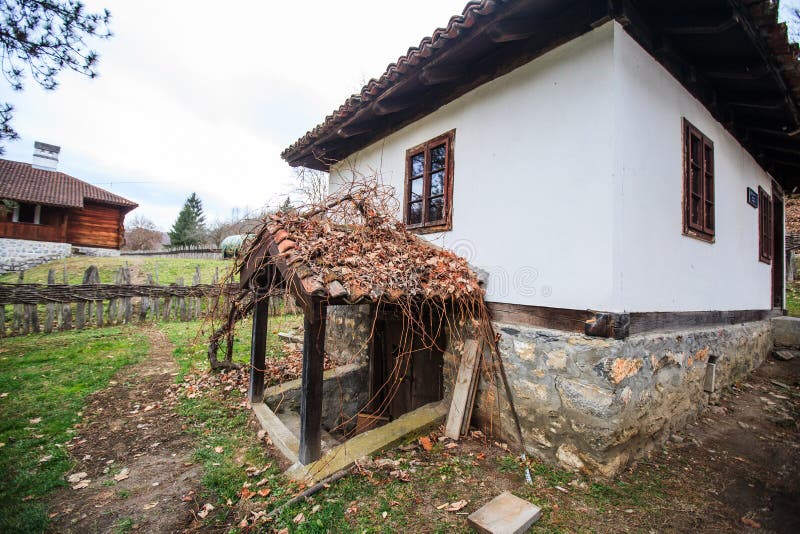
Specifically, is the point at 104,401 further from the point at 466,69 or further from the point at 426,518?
the point at 466,69

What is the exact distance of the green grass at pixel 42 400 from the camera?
282cm

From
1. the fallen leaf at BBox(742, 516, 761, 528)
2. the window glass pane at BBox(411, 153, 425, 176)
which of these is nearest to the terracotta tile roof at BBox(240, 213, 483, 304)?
the window glass pane at BBox(411, 153, 425, 176)

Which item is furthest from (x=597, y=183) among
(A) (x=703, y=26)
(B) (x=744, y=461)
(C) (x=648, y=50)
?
(B) (x=744, y=461)

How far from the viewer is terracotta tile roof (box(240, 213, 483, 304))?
9.93 feet

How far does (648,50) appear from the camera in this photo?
3439mm

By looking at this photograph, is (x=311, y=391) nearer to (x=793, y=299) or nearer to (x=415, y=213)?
(x=415, y=213)

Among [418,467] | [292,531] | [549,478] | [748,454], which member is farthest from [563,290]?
[292,531]

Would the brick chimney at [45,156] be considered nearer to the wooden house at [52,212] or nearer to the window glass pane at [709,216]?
the wooden house at [52,212]

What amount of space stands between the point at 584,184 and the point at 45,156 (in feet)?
92.2

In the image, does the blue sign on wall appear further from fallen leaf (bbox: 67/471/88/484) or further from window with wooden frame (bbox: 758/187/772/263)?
fallen leaf (bbox: 67/471/88/484)

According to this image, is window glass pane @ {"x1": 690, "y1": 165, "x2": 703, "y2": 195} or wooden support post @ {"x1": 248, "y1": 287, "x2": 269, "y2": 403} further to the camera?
wooden support post @ {"x1": 248, "y1": 287, "x2": 269, "y2": 403}

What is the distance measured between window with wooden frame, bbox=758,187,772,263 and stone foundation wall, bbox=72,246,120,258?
26835 mm

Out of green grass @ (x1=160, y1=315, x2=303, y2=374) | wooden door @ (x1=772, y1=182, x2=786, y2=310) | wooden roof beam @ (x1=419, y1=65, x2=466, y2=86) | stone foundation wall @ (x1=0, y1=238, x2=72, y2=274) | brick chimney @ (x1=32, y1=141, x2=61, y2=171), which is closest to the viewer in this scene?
wooden roof beam @ (x1=419, y1=65, x2=466, y2=86)

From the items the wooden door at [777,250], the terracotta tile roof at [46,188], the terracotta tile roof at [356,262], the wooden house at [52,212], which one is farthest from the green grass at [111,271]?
the wooden door at [777,250]
